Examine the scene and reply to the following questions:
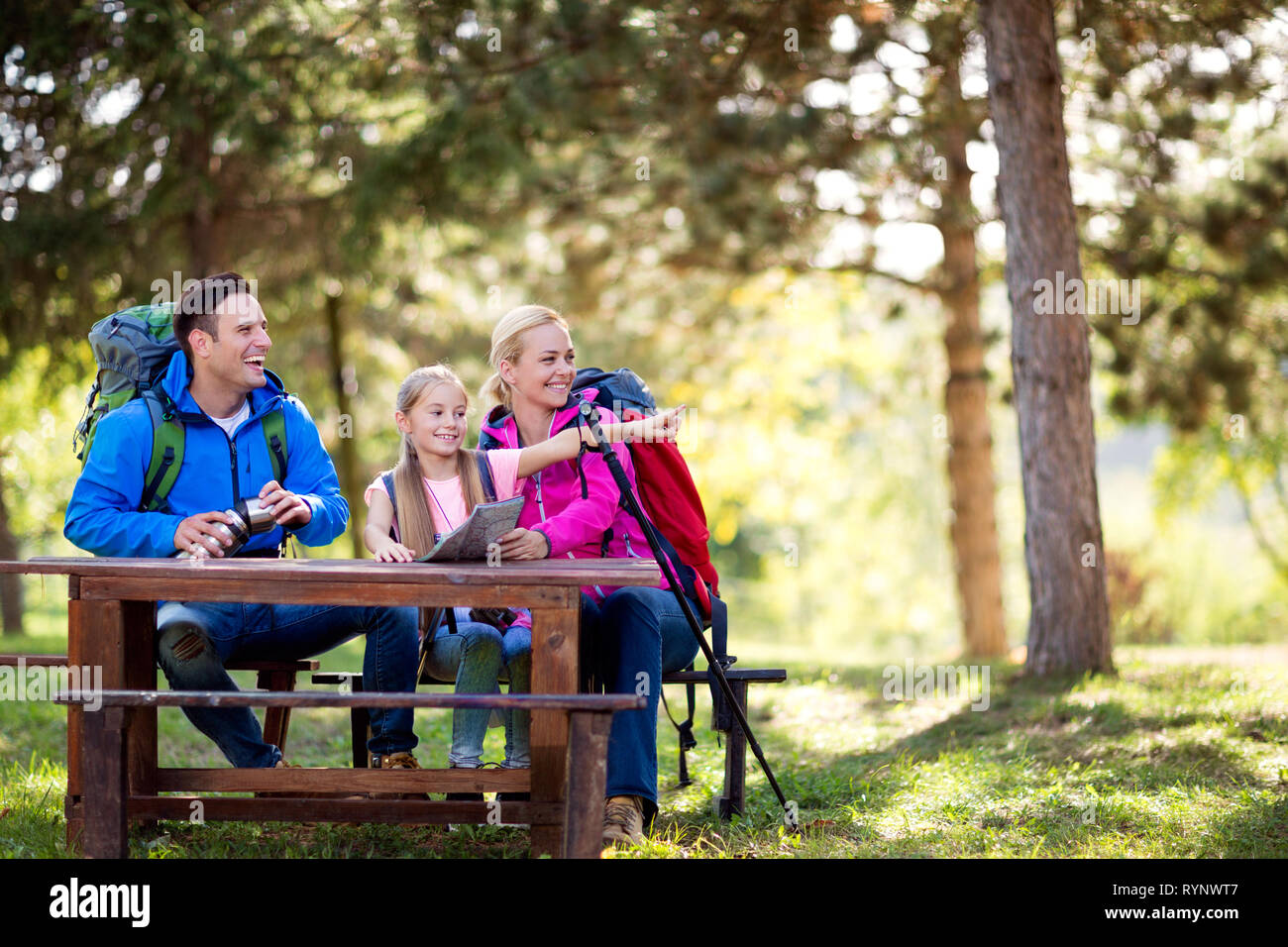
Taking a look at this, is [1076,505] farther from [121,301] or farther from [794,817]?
[121,301]

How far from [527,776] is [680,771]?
1218 millimetres

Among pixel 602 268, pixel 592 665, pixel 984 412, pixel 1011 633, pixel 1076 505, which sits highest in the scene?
pixel 602 268

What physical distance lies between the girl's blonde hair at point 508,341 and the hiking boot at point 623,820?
1415mm

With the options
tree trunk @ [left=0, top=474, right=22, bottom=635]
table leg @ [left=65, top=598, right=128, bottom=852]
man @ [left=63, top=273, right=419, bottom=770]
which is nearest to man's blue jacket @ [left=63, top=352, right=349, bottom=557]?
man @ [left=63, top=273, right=419, bottom=770]

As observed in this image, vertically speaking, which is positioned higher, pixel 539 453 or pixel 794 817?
pixel 539 453

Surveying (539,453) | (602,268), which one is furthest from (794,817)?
(602,268)

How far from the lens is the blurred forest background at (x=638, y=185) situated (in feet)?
25.7

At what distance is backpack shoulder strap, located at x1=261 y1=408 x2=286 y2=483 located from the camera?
412 cm

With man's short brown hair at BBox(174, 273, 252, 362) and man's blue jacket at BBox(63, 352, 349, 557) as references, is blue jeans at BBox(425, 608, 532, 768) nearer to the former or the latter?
man's blue jacket at BBox(63, 352, 349, 557)

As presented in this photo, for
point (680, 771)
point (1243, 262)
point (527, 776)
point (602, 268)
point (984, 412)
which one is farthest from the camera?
point (602, 268)

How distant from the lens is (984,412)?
35.3ft

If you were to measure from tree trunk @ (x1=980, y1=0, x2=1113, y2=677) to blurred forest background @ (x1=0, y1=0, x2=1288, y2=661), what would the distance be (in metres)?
0.99

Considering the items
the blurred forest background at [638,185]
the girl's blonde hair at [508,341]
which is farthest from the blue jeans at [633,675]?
the blurred forest background at [638,185]

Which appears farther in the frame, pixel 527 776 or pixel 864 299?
pixel 864 299
